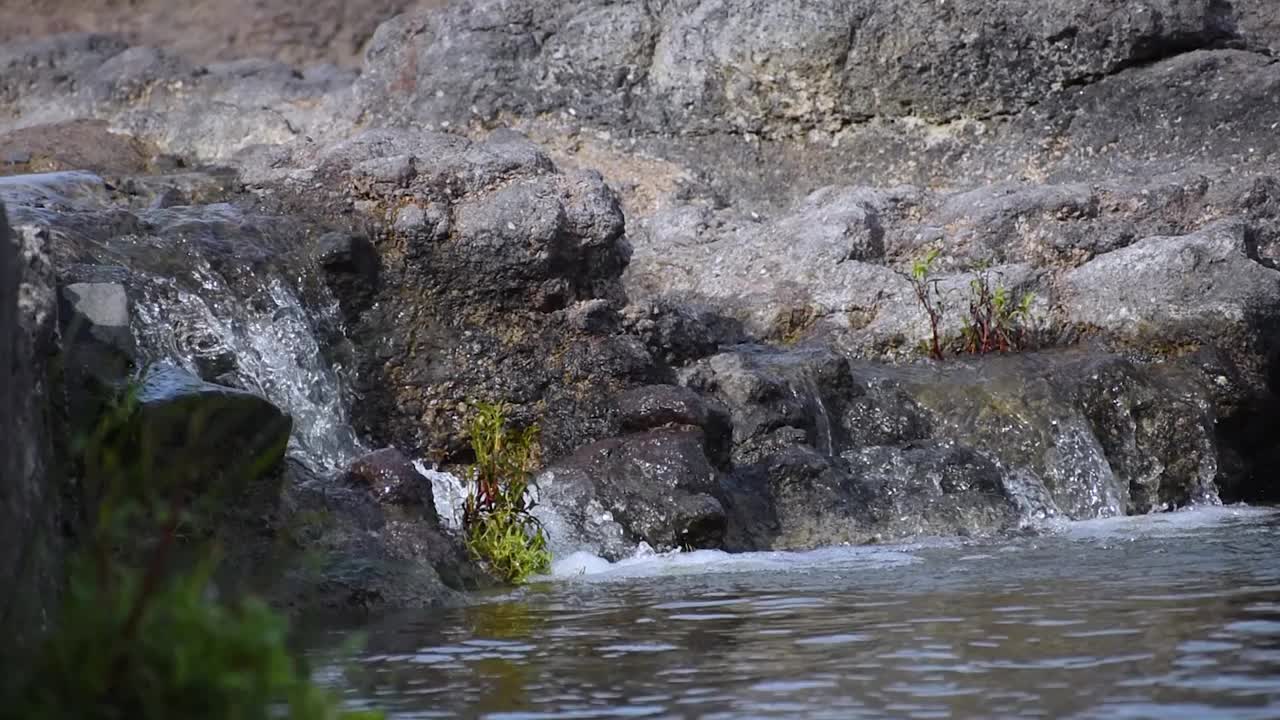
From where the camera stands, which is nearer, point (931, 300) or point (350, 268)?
point (350, 268)

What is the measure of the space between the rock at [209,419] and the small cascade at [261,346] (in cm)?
213

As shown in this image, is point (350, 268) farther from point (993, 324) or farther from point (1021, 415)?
point (993, 324)

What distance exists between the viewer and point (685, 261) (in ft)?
49.0

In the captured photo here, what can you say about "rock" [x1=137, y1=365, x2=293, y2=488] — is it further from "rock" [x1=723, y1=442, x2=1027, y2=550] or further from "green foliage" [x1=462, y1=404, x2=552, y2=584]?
"rock" [x1=723, y1=442, x2=1027, y2=550]

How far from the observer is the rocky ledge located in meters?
10.0

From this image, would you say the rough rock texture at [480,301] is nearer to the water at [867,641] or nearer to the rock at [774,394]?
the rock at [774,394]

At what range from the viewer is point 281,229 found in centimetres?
1123

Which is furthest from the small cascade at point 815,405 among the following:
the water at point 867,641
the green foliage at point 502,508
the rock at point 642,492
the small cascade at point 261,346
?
the small cascade at point 261,346

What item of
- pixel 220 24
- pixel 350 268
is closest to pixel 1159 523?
pixel 350 268

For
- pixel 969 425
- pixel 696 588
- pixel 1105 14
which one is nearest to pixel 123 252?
pixel 696 588

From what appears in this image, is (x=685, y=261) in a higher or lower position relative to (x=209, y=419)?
higher

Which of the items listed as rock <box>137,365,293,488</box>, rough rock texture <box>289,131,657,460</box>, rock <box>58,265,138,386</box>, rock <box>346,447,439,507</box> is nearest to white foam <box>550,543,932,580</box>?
rock <box>346,447,439,507</box>

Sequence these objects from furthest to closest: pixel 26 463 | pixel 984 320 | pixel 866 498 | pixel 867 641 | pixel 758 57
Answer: pixel 758 57, pixel 984 320, pixel 866 498, pixel 867 641, pixel 26 463

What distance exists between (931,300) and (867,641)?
7.94m
